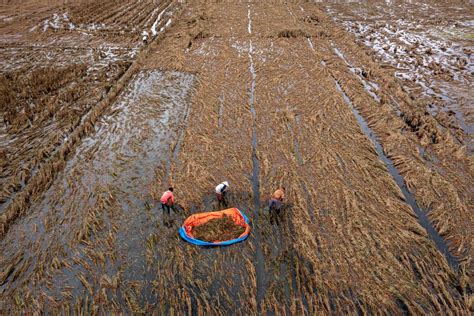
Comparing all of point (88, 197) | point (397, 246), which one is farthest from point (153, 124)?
point (397, 246)

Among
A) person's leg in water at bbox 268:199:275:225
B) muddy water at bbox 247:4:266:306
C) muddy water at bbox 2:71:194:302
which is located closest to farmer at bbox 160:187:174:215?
muddy water at bbox 2:71:194:302

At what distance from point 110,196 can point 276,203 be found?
5124 millimetres

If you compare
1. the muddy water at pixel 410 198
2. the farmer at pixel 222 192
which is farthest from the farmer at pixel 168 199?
the muddy water at pixel 410 198

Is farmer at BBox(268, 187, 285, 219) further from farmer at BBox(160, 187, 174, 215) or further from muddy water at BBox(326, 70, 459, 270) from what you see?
muddy water at BBox(326, 70, 459, 270)

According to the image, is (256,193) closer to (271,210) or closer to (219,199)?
(271,210)

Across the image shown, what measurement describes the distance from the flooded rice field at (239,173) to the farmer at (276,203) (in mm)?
271

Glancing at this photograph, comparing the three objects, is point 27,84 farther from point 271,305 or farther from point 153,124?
point 271,305

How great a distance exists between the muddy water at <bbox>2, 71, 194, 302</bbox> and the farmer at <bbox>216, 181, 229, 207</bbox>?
1.97 metres

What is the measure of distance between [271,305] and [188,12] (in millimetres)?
29492

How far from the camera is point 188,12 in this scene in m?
29.6

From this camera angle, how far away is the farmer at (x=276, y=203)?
8364mm

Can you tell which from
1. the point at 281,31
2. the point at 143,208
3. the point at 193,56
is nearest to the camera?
the point at 143,208

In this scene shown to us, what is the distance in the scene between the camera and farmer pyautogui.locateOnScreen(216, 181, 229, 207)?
345 inches

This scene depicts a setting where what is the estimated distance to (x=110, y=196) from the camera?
9.34m
